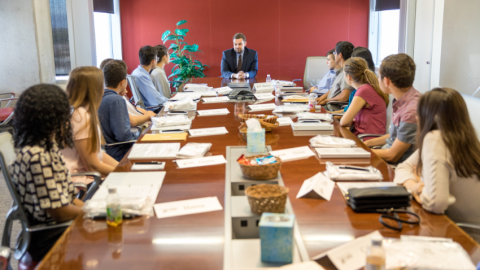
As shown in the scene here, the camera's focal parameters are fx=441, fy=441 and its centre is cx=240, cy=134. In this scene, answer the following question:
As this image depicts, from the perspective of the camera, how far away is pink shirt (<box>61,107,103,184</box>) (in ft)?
7.98

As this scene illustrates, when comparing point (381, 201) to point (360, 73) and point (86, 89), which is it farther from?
point (360, 73)

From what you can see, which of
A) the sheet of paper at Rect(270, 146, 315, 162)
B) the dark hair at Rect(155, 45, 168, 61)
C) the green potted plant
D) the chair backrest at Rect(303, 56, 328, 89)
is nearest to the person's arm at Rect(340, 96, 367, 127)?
the sheet of paper at Rect(270, 146, 315, 162)

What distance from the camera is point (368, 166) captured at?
2264mm

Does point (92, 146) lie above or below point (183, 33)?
below

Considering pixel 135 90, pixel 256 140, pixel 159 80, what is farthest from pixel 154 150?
pixel 159 80

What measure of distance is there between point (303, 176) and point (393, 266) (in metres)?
0.93

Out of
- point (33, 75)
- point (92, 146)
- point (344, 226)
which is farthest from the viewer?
point (33, 75)

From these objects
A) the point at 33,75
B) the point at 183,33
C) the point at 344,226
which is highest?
the point at 183,33

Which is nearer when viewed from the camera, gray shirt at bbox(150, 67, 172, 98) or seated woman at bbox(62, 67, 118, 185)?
seated woman at bbox(62, 67, 118, 185)

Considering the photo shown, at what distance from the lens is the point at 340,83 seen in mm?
4840

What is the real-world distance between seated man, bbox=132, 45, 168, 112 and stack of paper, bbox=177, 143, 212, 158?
2403mm

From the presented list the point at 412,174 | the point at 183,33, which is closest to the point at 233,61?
the point at 183,33

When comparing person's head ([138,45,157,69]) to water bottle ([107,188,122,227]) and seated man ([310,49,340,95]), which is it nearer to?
seated man ([310,49,340,95])

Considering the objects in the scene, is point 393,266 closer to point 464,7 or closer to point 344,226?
point 344,226
